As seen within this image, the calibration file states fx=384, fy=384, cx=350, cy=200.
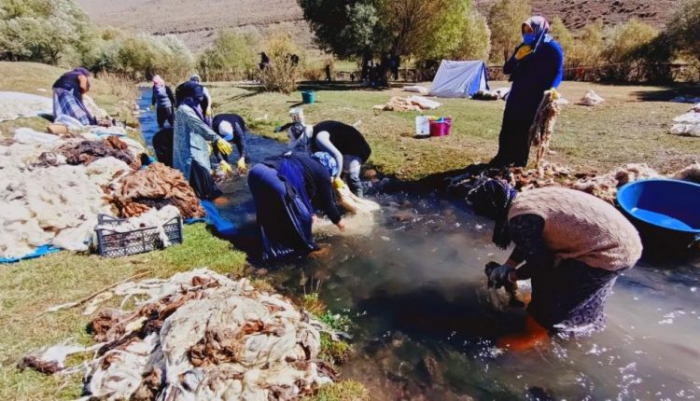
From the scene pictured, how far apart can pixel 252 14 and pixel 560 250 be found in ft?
342

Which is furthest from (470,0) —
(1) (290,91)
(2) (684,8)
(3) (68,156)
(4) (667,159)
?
(3) (68,156)

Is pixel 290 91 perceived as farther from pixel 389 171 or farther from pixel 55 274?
pixel 55 274

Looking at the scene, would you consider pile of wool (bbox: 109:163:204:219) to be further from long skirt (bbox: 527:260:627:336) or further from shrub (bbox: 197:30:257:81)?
shrub (bbox: 197:30:257:81)

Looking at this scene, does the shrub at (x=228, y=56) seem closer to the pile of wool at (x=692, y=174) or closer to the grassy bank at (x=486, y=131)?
the grassy bank at (x=486, y=131)

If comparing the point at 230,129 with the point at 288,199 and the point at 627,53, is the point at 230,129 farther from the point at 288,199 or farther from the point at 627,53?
the point at 627,53

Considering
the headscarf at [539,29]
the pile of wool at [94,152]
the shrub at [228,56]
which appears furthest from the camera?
the shrub at [228,56]

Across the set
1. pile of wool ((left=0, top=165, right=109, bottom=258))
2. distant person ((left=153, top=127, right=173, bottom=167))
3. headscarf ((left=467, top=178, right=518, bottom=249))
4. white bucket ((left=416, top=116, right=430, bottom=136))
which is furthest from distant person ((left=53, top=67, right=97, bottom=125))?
headscarf ((left=467, top=178, right=518, bottom=249))

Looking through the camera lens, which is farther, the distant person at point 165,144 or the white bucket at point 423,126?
the white bucket at point 423,126

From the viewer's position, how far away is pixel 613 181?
5566mm

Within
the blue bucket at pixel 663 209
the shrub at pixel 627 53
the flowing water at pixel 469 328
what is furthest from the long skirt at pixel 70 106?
the shrub at pixel 627 53

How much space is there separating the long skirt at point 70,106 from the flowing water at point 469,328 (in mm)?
7760

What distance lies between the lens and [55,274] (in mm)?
4082

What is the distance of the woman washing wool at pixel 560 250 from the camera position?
2617 millimetres

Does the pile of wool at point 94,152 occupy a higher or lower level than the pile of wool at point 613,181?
higher
